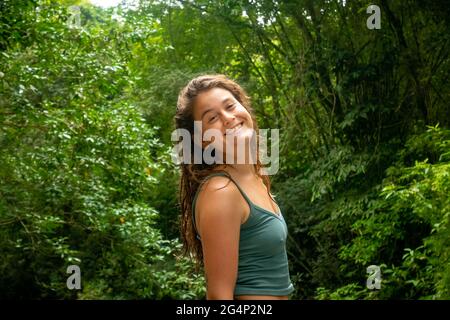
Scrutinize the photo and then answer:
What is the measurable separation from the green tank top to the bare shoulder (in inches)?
0.7

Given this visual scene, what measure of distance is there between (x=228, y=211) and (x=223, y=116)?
245mm

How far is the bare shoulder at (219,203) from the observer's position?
124cm

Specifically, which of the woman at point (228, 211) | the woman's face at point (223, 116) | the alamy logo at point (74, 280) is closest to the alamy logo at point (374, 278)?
the alamy logo at point (74, 280)

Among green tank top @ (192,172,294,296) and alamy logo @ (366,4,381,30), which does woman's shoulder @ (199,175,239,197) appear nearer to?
green tank top @ (192,172,294,296)

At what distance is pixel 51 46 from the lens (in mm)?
5434

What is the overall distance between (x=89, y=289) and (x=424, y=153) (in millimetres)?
4425

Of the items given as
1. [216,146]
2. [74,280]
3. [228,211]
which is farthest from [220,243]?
[74,280]

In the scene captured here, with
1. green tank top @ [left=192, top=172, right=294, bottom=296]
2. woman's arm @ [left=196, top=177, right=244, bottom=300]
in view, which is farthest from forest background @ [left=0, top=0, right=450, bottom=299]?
woman's arm @ [left=196, top=177, right=244, bottom=300]

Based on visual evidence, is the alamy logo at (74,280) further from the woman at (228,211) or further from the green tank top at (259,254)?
the green tank top at (259,254)

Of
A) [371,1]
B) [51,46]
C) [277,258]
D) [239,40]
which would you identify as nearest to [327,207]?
[371,1]

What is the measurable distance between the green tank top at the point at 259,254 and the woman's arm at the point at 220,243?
1.9 inches

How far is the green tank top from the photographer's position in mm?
1302

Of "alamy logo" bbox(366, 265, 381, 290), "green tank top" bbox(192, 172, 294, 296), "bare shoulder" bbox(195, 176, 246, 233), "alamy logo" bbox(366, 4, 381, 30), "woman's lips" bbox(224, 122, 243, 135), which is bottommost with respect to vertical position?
"alamy logo" bbox(366, 265, 381, 290)

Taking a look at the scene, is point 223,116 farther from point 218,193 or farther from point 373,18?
point 373,18
